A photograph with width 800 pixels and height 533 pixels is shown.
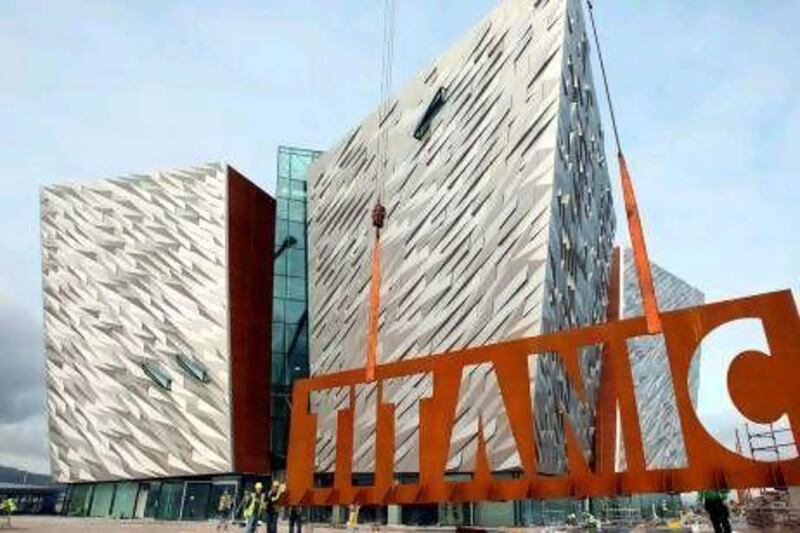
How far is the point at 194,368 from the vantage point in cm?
5166

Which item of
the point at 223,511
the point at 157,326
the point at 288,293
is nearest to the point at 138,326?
the point at 157,326

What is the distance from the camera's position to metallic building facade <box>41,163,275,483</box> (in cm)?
5142

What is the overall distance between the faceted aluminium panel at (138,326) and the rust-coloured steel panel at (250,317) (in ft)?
3.57

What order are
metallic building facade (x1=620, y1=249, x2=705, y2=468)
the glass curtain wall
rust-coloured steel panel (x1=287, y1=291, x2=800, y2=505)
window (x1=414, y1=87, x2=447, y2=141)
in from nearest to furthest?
1. rust-coloured steel panel (x1=287, y1=291, x2=800, y2=505)
2. window (x1=414, y1=87, x2=447, y2=141)
3. the glass curtain wall
4. metallic building facade (x1=620, y1=249, x2=705, y2=468)

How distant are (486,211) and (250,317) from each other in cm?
A: 2238

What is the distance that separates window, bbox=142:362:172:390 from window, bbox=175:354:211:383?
1.46 meters

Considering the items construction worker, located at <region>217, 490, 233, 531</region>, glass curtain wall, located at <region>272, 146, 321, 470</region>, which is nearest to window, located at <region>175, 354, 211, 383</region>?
glass curtain wall, located at <region>272, 146, 321, 470</region>

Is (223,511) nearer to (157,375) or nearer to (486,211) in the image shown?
(157,375)

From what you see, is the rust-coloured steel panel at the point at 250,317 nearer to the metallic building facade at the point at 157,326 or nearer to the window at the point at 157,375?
the metallic building facade at the point at 157,326

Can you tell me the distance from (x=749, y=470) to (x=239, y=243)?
46681mm

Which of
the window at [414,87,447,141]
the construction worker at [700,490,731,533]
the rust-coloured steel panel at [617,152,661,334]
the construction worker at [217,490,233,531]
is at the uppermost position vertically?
the window at [414,87,447,141]

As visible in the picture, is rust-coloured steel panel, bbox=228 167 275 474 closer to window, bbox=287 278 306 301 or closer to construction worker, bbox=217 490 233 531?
window, bbox=287 278 306 301

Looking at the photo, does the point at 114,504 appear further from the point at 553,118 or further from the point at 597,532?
the point at 553,118

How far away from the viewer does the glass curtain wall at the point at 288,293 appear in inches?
2219
